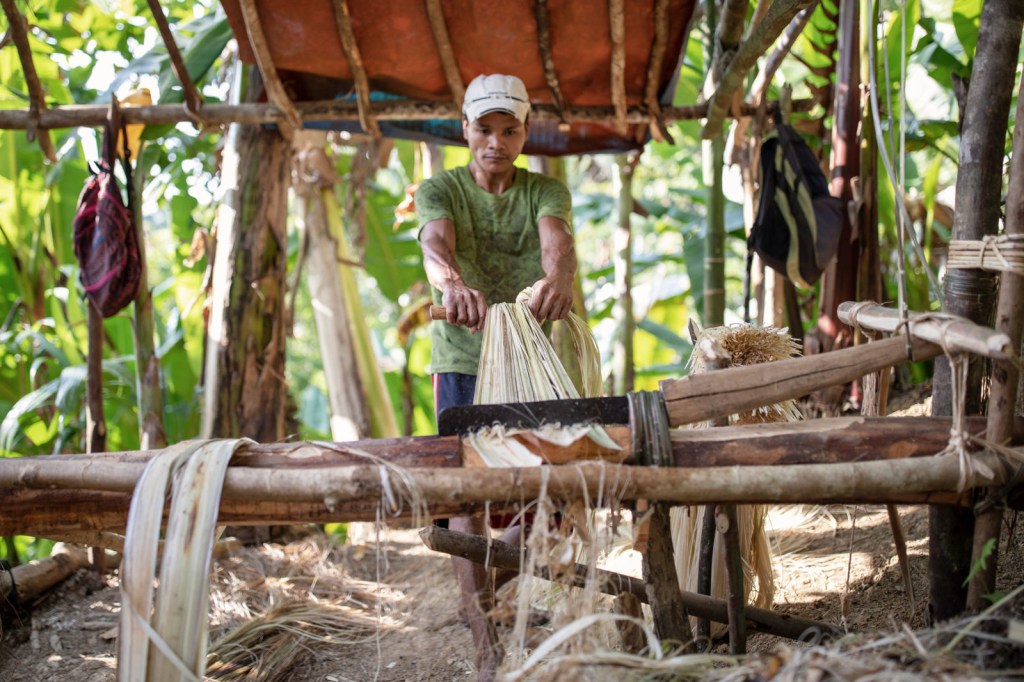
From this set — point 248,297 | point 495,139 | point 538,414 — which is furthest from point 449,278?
point 248,297

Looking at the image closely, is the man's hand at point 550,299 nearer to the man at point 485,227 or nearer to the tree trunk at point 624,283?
the man at point 485,227

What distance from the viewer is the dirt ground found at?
2.67 m

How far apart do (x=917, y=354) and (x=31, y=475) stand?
184 cm

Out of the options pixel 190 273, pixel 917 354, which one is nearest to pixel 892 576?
pixel 917 354

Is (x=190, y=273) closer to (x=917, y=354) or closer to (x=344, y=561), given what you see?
(x=344, y=561)

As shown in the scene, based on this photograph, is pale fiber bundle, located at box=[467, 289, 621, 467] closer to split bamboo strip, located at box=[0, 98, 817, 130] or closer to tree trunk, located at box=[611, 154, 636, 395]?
split bamboo strip, located at box=[0, 98, 817, 130]

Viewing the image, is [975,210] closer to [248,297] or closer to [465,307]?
[465,307]

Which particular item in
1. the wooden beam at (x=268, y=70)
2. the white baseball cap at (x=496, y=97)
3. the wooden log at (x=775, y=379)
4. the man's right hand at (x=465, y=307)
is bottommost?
the wooden log at (x=775, y=379)

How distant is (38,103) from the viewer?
3.28 metres

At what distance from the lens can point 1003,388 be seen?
173 cm

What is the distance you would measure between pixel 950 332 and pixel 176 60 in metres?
2.75

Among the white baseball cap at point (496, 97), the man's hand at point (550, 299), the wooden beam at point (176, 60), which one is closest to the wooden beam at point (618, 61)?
the white baseball cap at point (496, 97)

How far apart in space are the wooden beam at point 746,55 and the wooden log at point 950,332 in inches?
40.2

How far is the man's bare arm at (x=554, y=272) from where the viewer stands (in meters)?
2.35
